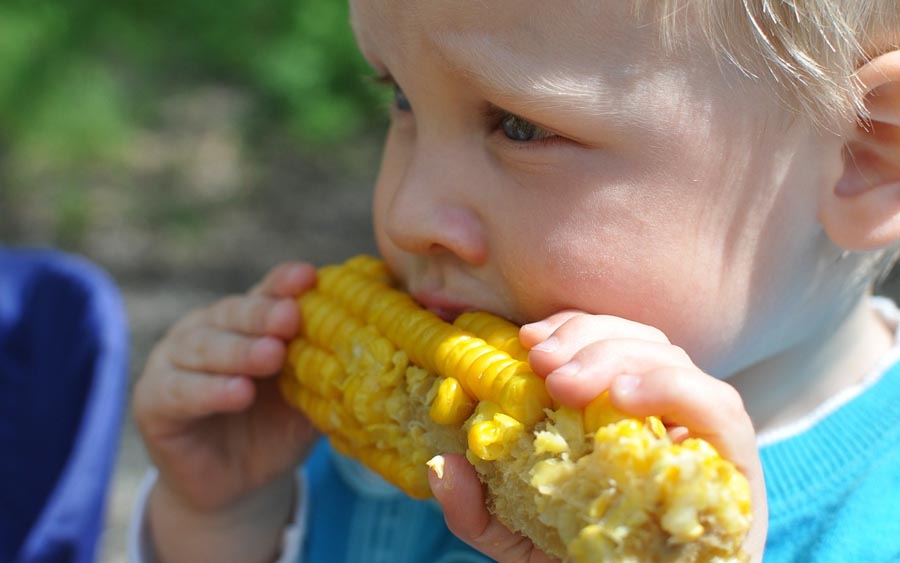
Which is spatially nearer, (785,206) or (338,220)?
(785,206)

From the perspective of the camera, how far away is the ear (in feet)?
4.52

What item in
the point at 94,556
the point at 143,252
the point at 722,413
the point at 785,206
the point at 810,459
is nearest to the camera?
the point at 722,413

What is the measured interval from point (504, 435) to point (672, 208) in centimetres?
37

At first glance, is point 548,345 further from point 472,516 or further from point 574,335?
point 472,516

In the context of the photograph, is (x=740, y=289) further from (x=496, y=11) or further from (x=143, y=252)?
(x=143, y=252)

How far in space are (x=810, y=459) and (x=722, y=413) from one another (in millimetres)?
619

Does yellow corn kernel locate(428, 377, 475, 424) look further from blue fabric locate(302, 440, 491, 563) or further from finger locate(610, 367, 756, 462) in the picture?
blue fabric locate(302, 440, 491, 563)

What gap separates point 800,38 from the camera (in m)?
1.27

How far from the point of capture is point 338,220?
4781 millimetres

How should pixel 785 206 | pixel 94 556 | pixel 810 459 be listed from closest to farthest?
pixel 785 206, pixel 810 459, pixel 94 556

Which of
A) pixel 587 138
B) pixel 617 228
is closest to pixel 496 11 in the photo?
pixel 587 138

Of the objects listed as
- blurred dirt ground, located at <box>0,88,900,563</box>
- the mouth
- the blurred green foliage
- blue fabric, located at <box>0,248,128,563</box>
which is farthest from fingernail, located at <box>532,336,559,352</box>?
the blurred green foliage

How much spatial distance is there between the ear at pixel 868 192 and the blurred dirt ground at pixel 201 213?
2.74 meters

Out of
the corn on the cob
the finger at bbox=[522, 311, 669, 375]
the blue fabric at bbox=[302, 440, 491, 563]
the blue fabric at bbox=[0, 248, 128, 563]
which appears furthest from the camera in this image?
the blue fabric at bbox=[0, 248, 128, 563]
